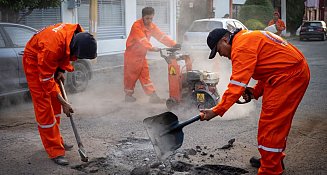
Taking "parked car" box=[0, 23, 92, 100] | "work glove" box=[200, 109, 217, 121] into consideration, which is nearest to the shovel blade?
"work glove" box=[200, 109, 217, 121]

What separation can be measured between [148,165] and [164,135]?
515 mm

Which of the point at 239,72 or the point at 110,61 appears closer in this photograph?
the point at 239,72

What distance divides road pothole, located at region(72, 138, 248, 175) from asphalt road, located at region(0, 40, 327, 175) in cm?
1

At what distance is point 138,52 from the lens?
7.98 meters

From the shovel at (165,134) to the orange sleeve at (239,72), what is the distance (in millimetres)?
630

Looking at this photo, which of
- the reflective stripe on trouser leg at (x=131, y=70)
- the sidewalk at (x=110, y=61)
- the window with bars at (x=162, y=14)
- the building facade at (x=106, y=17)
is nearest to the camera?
the reflective stripe on trouser leg at (x=131, y=70)

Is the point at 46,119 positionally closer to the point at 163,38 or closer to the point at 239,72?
the point at 239,72

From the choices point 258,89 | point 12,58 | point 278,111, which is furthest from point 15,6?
point 278,111

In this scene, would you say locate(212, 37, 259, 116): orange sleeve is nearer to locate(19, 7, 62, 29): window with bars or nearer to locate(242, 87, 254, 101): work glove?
locate(242, 87, 254, 101): work glove

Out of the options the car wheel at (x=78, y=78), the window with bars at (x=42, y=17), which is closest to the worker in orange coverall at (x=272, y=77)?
the car wheel at (x=78, y=78)

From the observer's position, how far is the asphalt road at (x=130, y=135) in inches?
180

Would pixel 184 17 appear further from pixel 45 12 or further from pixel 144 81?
pixel 144 81

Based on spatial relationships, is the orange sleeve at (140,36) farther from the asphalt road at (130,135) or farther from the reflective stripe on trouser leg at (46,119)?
the reflective stripe on trouser leg at (46,119)

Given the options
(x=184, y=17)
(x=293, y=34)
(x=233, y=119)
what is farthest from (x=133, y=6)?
(x=293, y=34)
